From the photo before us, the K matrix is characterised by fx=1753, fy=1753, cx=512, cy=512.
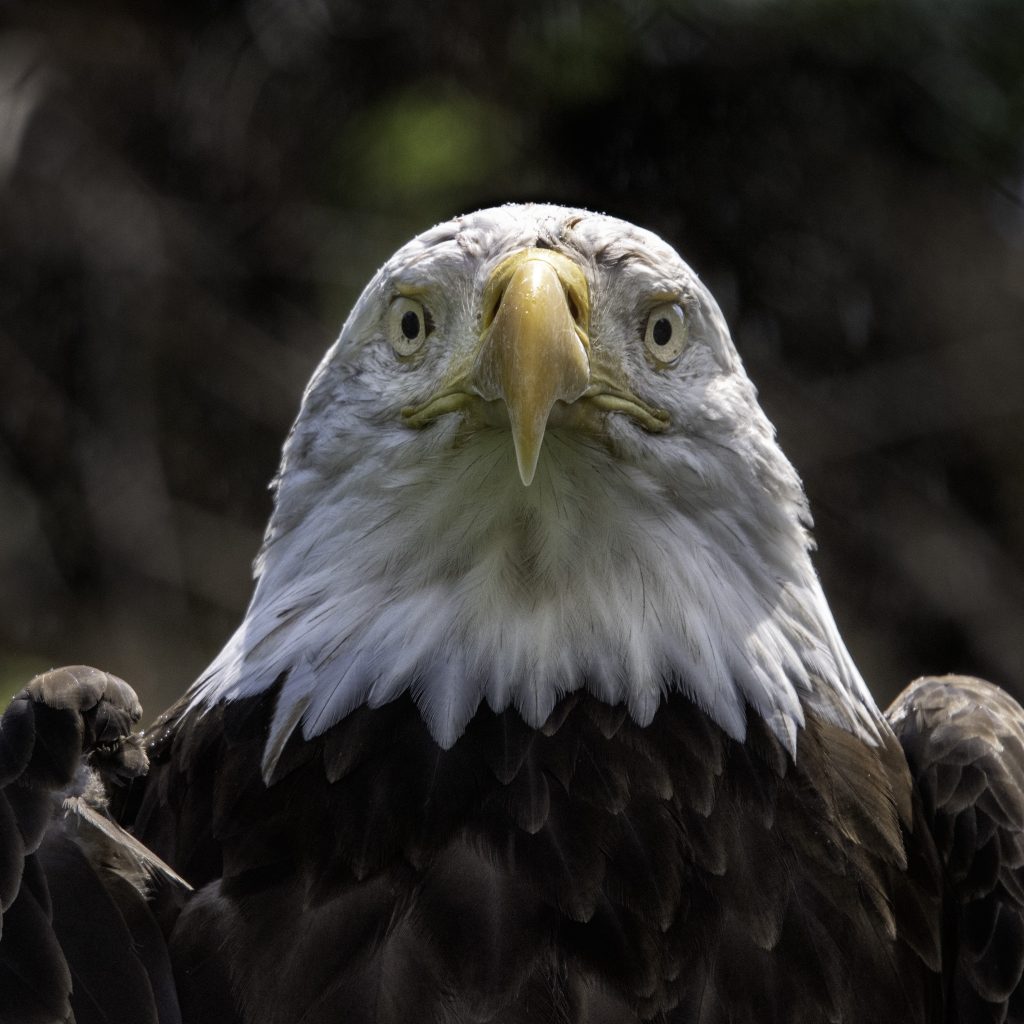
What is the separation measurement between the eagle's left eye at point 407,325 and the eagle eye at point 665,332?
16.0 inches

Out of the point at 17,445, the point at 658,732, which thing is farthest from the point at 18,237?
the point at 658,732

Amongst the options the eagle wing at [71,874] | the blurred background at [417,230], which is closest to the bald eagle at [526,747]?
the eagle wing at [71,874]

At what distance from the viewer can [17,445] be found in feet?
21.8

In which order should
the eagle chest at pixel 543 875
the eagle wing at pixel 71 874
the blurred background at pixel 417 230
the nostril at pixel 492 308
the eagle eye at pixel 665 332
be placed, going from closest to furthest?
the eagle wing at pixel 71 874 < the eagle chest at pixel 543 875 < the nostril at pixel 492 308 < the eagle eye at pixel 665 332 < the blurred background at pixel 417 230

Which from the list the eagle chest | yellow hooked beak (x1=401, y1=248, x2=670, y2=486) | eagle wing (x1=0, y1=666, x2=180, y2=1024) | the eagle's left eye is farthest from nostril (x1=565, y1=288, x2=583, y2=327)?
eagle wing (x1=0, y1=666, x2=180, y2=1024)

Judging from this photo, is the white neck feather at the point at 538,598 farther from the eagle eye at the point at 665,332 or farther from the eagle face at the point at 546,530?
the eagle eye at the point at 665,332

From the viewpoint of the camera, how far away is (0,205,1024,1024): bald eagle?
2693 millimetres

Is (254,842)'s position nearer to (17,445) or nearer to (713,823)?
(713,823)

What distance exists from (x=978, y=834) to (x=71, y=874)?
1530mm

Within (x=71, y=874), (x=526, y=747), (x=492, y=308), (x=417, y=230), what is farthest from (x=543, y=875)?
(x=417, y=230)

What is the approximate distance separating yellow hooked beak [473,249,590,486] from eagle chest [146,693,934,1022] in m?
0.51

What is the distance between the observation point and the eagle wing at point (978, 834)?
2.95 meters

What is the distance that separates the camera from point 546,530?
10.1ft

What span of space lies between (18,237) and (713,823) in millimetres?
4548
